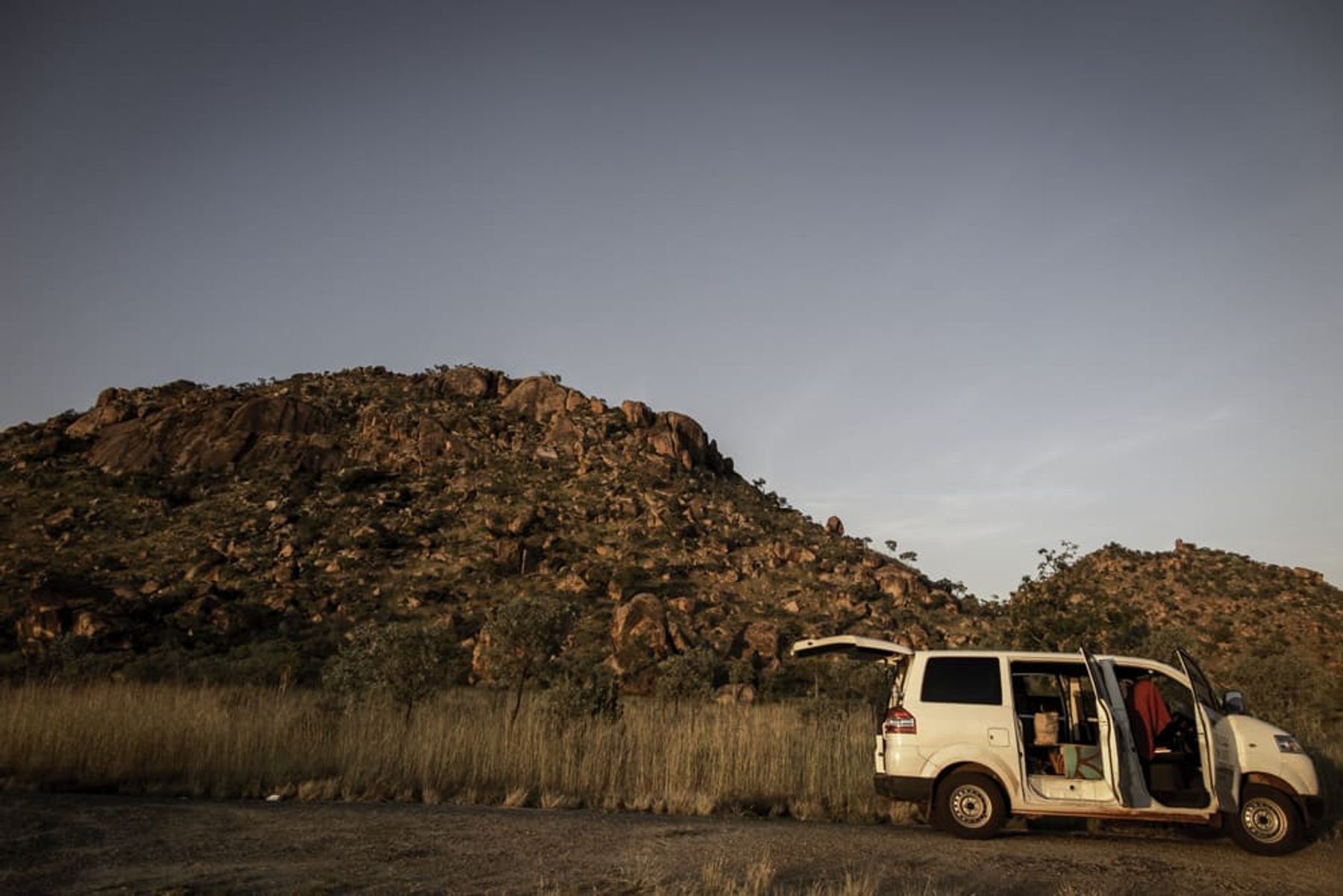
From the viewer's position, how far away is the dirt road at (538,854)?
665cm

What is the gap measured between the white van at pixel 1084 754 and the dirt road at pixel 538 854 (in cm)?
43

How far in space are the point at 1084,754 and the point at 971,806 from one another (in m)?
1.40

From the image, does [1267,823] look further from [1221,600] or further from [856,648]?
[1221,600]

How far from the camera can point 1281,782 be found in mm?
9016

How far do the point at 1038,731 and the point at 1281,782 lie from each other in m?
2.46

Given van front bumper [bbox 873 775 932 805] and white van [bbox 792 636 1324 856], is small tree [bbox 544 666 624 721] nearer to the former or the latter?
van front bumper [bbox 873 775 932 805]

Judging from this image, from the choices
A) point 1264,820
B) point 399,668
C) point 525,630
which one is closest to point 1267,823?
point 1264,820

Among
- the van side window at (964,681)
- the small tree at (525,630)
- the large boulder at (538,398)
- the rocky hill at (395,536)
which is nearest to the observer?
the van side window at (964,681)

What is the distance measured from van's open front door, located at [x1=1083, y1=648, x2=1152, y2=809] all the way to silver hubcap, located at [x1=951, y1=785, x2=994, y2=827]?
1351 millimetres

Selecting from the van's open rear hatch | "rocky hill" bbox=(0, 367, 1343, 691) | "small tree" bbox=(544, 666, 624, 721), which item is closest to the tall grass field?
"small tree" bbox=(544, 666, 624, 721)

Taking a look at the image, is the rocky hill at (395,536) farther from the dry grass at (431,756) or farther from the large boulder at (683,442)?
the dry grass at (431,756)

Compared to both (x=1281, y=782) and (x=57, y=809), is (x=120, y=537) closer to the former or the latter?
(x=57, y=809)

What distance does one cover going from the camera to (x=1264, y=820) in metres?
9.01

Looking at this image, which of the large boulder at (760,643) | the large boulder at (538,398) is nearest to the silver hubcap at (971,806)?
the large boulder at (760,643)
